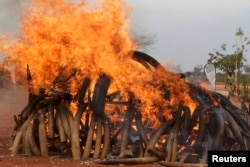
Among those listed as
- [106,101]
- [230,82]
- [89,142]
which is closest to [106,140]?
[89,142]

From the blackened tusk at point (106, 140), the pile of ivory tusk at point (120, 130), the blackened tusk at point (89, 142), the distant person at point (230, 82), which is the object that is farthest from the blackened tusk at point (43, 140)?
the distant person at point (230, 82)

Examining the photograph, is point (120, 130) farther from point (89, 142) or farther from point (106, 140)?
point (89, 142)

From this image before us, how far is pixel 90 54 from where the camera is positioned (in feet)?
28.2

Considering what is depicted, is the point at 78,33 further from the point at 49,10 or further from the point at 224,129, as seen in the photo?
the point at 224,129

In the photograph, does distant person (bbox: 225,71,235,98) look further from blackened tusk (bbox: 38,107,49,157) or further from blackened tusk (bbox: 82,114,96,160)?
blackened tusk (bbox: 38,107,49,157)

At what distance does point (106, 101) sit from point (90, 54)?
1.01 metres

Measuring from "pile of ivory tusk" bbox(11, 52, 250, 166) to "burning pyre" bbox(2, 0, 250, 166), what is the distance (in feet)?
0.06

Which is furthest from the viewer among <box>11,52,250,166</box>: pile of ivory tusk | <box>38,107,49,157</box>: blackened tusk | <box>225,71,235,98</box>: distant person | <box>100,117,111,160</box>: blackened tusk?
<box>225,71,235,98</box>: distant person

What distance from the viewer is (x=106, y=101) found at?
8.75 metres

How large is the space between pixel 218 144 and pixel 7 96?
2376 centimetres

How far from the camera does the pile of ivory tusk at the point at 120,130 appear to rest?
7.97 meters

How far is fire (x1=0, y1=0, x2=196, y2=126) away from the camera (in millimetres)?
8523

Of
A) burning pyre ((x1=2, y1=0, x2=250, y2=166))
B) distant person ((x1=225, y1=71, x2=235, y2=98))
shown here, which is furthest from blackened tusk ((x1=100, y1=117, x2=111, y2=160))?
distant person ((x1=225, y1=71, x2=235, y2=98))

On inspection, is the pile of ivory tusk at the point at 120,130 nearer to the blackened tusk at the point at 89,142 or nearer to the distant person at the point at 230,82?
the blackened tusk at the point at 89,142
